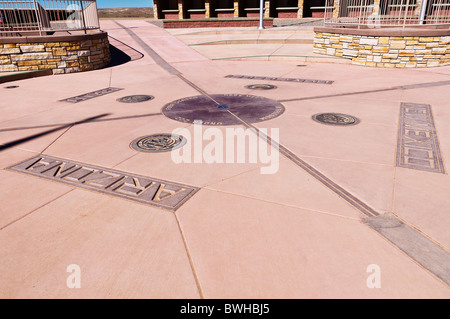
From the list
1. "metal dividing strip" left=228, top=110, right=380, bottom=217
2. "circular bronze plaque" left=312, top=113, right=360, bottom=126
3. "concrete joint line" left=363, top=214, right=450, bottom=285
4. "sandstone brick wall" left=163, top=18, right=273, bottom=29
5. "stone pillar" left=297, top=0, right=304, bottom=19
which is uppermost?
"stone pillar" left=297, top=0, right=304, bottom=19

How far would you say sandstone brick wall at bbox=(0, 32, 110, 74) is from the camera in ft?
32.5

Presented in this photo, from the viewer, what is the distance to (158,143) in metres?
4.70

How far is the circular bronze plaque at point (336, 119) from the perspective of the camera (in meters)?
5.39

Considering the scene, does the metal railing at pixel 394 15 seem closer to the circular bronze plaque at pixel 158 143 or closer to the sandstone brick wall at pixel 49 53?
the circular bronze plaque at pixel 158 143

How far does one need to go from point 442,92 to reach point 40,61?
1172cm

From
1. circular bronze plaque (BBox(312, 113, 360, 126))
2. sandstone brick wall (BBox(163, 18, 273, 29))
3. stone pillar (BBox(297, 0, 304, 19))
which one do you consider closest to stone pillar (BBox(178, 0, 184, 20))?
sandstone brick wall (BBox(163, 18, 273, 29))

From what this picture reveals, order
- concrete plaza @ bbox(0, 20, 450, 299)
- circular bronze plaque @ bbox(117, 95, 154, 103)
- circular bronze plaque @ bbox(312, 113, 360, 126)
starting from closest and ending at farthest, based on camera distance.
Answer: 1. concrete plaza @ bbox(0, 20, 450, 299)
2. circular bronze plaque @ bbox(312, 113, 360, 126)
3. circular bronze plaque @ bbox(117, 95, 154, 103)

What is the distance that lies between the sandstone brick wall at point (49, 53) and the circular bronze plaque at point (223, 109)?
5792mm

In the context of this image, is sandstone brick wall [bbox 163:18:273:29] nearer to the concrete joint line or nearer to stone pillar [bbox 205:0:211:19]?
stone pillar [bbox 205:0:211:19]

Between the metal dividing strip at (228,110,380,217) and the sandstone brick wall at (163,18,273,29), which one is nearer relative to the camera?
→ the metal dividing strip at (228,110,380,217)

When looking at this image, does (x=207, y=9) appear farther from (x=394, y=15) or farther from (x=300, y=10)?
(x=394, y=15)

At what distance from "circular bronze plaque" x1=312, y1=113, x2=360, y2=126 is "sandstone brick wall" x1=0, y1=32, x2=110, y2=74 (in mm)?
8744

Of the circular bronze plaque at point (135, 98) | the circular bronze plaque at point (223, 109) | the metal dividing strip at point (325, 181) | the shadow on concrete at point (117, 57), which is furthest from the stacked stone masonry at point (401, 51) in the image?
the shadow on concrete at point (117, 57)

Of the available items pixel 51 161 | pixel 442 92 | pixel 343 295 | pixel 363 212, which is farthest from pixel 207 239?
pixel 442 92
